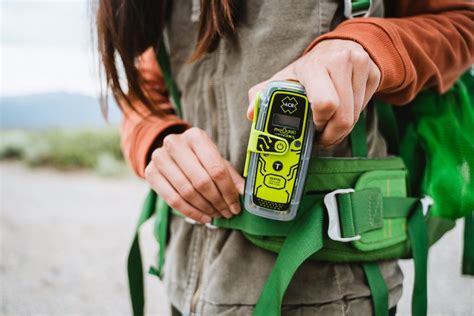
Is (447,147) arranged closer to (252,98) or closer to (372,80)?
(372,80)

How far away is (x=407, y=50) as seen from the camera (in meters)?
0.76

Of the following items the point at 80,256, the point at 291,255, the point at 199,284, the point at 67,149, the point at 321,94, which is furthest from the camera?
the point at 67,149

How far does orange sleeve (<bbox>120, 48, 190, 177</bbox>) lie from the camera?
0.97 m

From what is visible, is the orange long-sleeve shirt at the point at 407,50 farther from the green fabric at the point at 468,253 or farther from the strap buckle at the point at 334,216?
the green fabric at the point at 468,253

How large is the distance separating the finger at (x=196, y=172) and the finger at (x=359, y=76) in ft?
0.96

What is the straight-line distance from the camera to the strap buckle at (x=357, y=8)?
0.77m

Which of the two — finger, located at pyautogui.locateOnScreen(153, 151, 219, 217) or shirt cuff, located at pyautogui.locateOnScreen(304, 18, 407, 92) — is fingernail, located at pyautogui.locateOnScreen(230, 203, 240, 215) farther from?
shirt cuff, located at pyautogui.locateOnScreen(304, 18, 407, 92)

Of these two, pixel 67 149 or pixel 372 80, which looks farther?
pixel 67 149

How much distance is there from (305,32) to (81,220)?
425cm

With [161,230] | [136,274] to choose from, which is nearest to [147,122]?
[161,230]

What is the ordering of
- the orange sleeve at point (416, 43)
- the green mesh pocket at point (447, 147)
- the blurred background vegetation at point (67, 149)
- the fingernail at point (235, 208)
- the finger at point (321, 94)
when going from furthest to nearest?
the blurred background vegetation at point (67, 149)
the green mesh pocket at point (447, 147)
the fingernail at point (235, 208)
the orange sleeve at point (416, 43)
the finger at point (321, 94)

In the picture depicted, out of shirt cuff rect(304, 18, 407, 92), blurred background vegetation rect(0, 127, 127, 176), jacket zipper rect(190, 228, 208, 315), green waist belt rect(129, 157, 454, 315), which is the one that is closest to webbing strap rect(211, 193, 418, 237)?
green waist belt rect(129, 157, 454, 315)

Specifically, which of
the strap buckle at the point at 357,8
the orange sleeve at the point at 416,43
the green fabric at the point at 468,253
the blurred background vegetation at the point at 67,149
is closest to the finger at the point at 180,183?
the orange sleeve at the point at 416,43

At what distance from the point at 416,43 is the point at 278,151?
0.33 m
